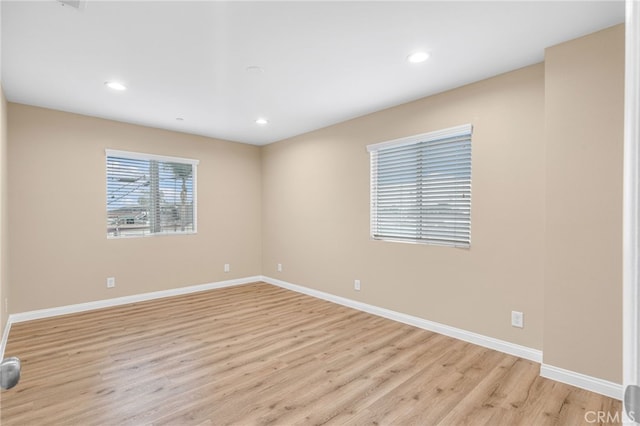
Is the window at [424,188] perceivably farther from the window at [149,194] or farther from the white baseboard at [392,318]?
the window at [149,194]

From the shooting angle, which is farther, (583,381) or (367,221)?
(367,221)

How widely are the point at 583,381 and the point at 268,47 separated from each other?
3427mm

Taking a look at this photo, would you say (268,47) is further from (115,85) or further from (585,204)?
(585,204)

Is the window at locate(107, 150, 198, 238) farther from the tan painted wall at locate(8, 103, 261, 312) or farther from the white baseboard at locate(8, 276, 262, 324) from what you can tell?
the white baseboard at locate(8, 276, 262, 324)

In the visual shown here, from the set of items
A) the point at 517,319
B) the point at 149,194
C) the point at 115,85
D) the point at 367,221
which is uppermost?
the point at 115,85

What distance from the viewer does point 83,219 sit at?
4.04m

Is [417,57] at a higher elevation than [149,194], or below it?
higher

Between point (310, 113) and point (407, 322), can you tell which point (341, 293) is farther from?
point (310, 113)

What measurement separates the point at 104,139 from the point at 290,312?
11.4 feet

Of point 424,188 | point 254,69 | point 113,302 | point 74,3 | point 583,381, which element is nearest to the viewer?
point 74,3

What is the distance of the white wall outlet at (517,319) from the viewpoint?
8.95ft

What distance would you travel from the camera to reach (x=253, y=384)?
2322mm

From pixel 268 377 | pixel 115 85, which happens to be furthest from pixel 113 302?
pixel 268 377

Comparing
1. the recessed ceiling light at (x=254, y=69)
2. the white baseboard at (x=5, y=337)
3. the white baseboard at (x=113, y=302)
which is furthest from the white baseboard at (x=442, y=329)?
the white baseboard at (x=5, y=337)
